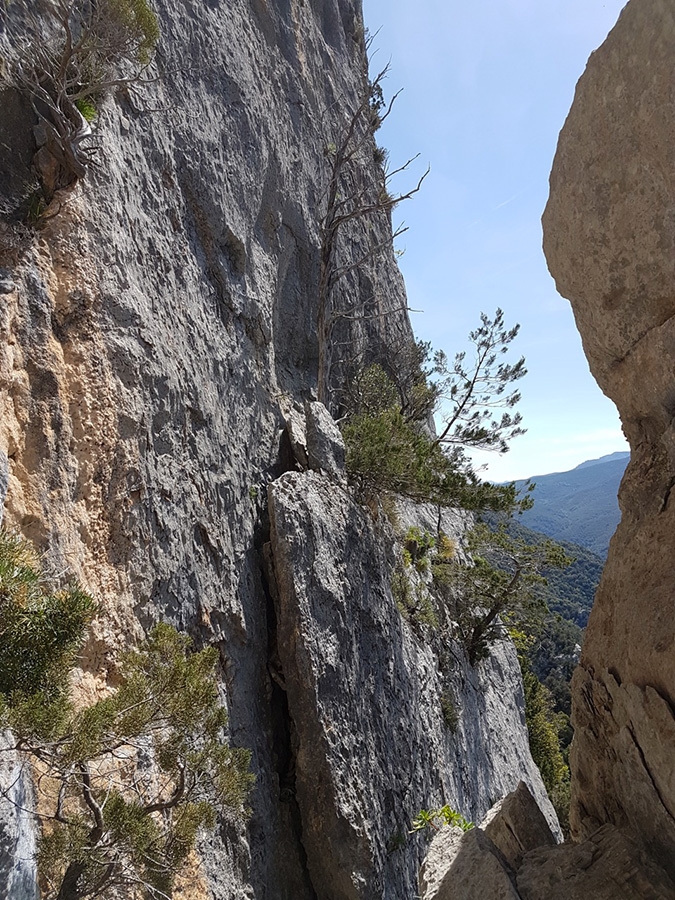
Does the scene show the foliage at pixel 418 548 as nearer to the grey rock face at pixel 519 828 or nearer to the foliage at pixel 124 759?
the grey rock face at pixel 519 828

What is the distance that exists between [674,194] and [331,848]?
8.20 metres

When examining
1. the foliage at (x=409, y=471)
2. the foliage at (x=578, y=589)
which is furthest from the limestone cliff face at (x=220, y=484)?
the foliage at (x=578, y=589)

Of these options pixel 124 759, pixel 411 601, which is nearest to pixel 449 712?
pixel 411 601

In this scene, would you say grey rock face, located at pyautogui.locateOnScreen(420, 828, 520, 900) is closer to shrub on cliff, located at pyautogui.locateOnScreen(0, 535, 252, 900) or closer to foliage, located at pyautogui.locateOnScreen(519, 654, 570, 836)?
shrub on cliff, located at pyautogui.locateOnScreen(0, 535, 252, 900)

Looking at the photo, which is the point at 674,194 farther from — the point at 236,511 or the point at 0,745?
the point at 236,511

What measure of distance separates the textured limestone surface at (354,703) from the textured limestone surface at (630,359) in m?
3.14

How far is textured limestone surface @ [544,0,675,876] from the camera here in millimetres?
4398

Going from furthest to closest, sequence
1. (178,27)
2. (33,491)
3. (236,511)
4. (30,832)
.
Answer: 1. (178,27)
2. (236,511)
3. (33,491)
4. (30,832)

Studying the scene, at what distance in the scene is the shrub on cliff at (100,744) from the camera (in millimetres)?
2566

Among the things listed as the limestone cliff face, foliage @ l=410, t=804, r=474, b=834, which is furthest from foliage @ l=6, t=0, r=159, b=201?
foliage @ l=410, t=804, r=474, b=834

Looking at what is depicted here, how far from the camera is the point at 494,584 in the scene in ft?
42.1

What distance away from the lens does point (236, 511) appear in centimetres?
829

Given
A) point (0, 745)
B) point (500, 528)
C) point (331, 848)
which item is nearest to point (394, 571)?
point (500, 528)

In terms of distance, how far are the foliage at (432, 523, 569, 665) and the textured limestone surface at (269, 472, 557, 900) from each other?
245cm
